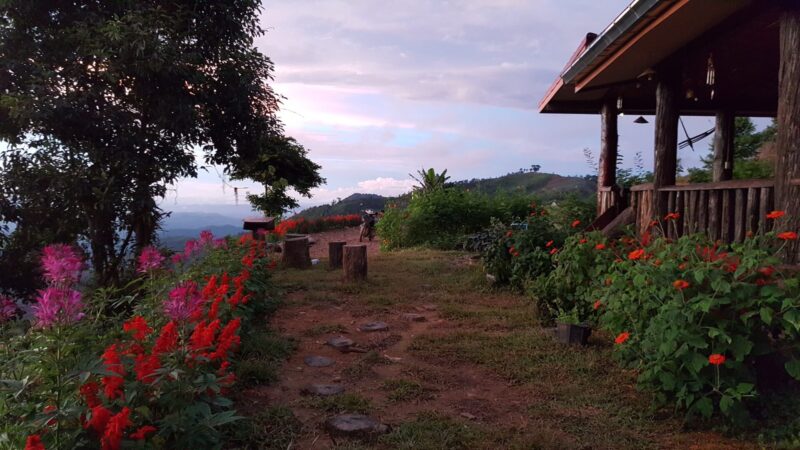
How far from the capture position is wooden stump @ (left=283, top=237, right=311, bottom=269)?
34.1ft

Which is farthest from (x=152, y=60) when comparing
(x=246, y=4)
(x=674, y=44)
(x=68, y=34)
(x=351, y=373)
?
(x=674, y=44)

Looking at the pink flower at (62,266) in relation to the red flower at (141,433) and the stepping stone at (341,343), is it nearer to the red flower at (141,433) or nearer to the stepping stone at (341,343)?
the red flower at (141,433)

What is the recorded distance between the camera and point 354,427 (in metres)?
3.31

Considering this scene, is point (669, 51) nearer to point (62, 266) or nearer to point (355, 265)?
point (355, 265)

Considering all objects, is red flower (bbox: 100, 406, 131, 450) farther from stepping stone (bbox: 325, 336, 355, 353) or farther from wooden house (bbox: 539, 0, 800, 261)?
wooden house (bbox: 539, 0, 800, 261)

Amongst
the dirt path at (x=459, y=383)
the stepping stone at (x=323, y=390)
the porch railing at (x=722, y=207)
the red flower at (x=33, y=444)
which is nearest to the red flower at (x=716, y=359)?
the dirt path at (x=459, y=383)

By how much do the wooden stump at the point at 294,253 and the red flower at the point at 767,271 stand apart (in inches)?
323

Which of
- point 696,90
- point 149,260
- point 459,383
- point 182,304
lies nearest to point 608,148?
point 696,90

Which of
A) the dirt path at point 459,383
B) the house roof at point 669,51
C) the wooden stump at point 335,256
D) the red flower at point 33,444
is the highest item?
the house roof at point 669,51

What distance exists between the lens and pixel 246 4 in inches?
360

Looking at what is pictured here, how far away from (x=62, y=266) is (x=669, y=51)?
607 centimetres

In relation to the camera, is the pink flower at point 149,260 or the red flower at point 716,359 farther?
the pink flower at point 149,260

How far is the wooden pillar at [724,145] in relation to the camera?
33.8 ft

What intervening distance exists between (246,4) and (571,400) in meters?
8.10
